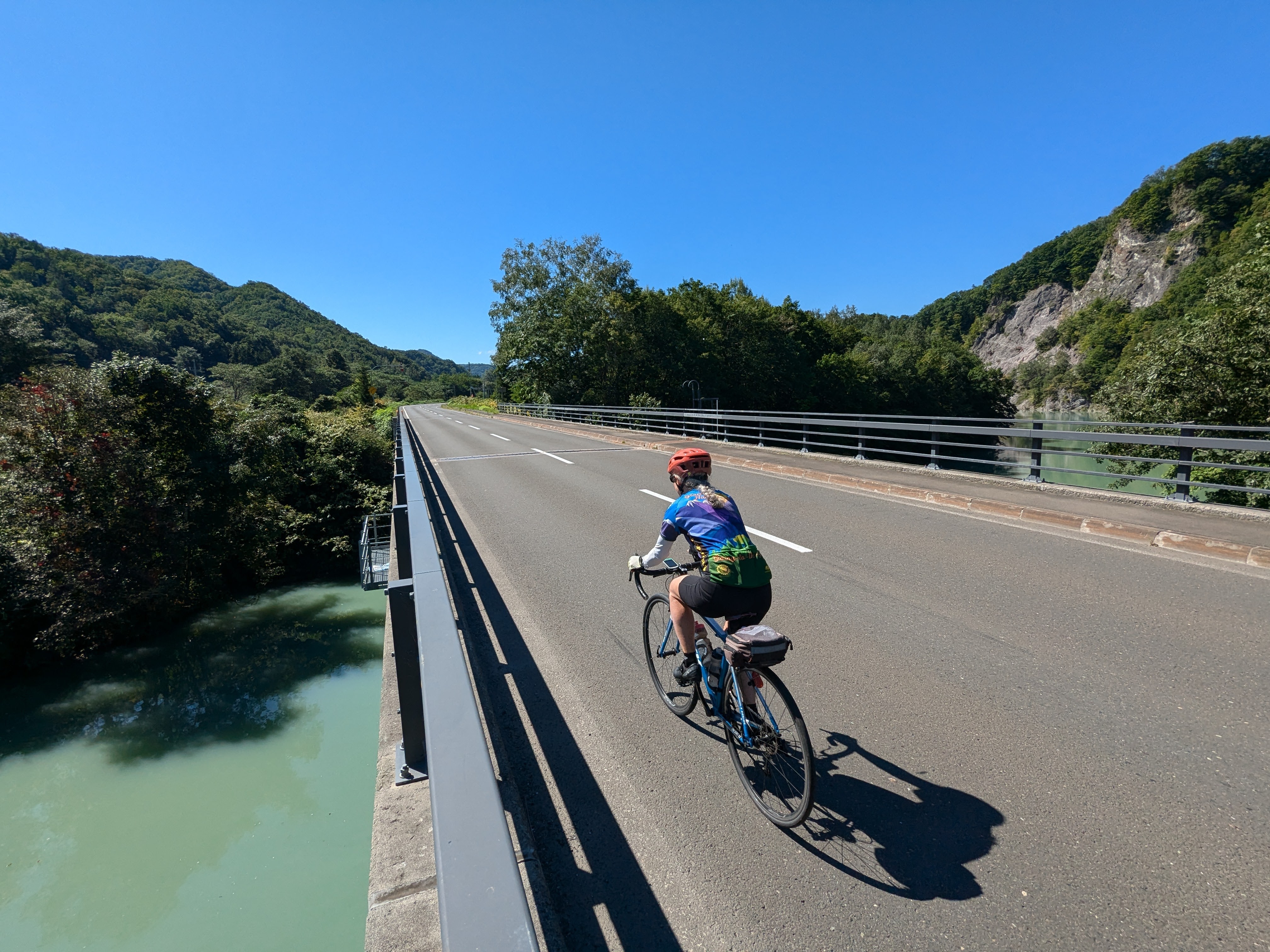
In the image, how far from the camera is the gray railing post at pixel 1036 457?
9930 mm

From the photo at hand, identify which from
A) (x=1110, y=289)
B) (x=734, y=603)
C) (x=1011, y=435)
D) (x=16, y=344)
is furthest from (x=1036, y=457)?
(x=1110, y=289)

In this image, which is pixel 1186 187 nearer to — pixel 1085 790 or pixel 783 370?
pixel 783 370

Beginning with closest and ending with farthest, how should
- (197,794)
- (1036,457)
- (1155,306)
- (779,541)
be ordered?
(779,541), (1036,457), (197,794), (1155,306)

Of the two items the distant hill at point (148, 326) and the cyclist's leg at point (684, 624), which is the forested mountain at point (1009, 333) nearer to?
the cyclist's leg at point (684, 624)

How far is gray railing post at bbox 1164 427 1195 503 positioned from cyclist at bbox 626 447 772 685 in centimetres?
780

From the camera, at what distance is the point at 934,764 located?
311 centimetres

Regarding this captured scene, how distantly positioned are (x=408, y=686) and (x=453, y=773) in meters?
1.43

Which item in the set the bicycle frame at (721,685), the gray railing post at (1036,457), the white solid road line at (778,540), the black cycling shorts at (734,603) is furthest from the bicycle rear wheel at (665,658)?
the gray railing post at (1036,457)

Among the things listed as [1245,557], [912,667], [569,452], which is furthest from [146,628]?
[1245,557]

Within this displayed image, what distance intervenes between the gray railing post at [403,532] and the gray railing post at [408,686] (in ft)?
4.54

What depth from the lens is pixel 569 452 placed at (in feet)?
68.5

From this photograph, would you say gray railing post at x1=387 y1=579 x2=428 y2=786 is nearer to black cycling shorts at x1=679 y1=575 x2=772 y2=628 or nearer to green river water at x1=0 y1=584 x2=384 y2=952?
black cycling shorts at x1=679 y1=575 x2=772 y2=628

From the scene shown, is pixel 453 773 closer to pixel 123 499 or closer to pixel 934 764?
pixel 934 764

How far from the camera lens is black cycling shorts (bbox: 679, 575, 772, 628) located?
312 cm
